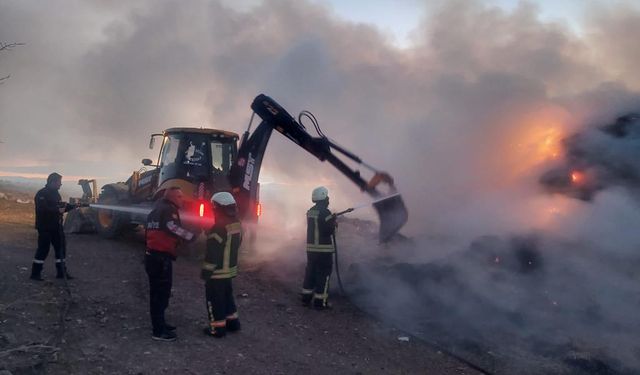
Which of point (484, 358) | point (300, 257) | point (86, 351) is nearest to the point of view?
point (86, 351)

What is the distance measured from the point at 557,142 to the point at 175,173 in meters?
8.06

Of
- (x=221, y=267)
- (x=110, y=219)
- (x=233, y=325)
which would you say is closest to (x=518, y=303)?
(x=233, y=325)

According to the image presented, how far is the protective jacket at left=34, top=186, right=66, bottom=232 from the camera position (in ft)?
24.2

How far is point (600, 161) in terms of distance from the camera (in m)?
8.84

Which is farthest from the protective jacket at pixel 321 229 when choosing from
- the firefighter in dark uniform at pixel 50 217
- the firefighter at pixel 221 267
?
the firefighter in dark uniform at pixel 50 217

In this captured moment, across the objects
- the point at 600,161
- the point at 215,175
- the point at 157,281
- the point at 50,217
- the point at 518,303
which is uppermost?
the point at 600,161

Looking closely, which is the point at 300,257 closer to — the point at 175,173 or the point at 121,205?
the point at 175,173

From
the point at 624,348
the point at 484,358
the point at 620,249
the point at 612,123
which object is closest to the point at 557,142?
the point at 612,123

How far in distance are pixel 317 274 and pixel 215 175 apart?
3699 mm

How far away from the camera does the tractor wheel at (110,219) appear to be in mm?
11289

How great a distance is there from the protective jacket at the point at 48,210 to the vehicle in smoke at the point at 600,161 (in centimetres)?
909

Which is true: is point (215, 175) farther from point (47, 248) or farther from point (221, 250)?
point (221, 250)

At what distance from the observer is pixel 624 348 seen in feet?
19.6

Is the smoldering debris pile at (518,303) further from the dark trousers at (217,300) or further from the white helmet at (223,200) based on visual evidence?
the white helmet at (223,200)
